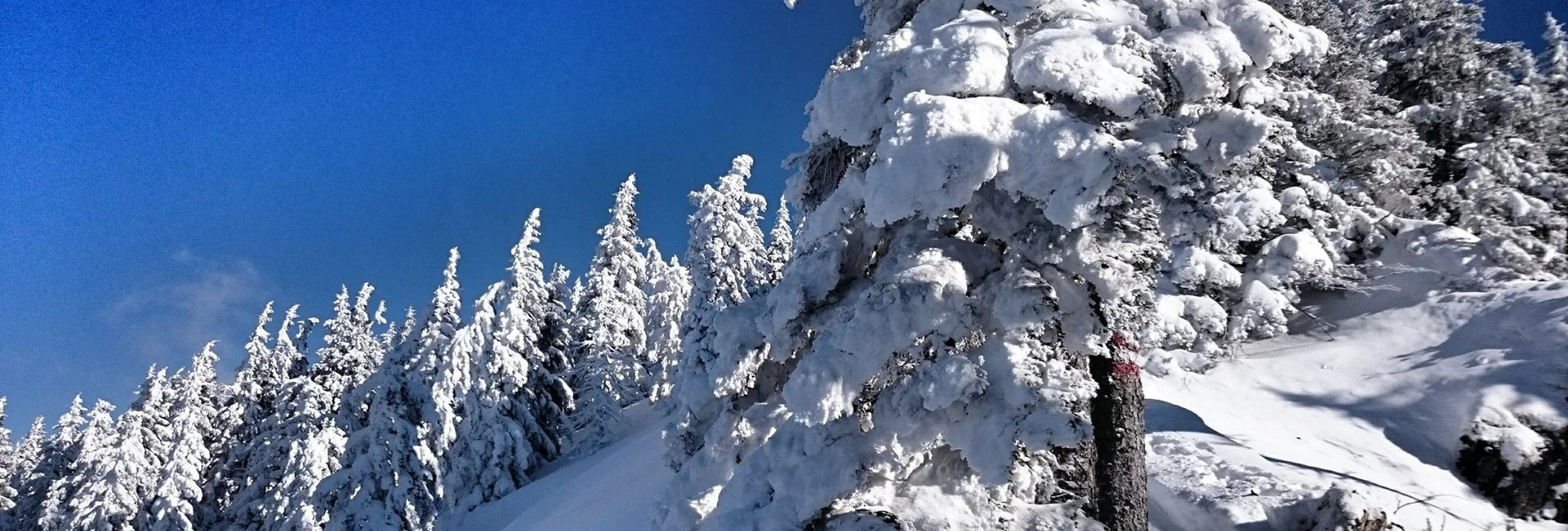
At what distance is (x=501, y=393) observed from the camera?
88.3 feet

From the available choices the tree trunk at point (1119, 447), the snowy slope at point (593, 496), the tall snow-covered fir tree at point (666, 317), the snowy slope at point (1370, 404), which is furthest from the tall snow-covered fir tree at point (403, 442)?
the tree trunk at point (1119, 447)

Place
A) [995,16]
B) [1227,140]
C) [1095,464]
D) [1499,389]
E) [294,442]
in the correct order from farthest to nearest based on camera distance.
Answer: [294,442], [1499,389], [995,16], [1095,464], [1227,140]

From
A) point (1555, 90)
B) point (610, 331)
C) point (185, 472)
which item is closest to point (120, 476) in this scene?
point (185, 472)

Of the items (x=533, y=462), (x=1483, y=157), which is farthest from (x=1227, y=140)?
(x=533, y=462)

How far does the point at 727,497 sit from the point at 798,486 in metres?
0.97

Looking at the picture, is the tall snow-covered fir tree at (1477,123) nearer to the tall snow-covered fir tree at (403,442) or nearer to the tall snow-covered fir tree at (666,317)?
the tall snow-covered fir tree at (666,317)

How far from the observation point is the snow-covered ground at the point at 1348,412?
956 cm

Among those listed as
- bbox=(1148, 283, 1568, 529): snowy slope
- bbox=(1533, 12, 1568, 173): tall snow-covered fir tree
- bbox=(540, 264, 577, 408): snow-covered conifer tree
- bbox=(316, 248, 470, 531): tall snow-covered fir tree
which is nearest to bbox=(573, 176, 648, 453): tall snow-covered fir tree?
bbox=(540, 264, 577, 408): snow-covered conifer tree

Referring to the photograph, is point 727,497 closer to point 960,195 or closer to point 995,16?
point 960,195

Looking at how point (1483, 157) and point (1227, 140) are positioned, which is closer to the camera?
point (1227, 140)

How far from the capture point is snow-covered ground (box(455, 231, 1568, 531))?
9562mm

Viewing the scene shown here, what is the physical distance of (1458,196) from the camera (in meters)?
19.1

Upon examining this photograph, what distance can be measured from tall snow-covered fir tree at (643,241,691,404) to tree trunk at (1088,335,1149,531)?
2880 centimetres

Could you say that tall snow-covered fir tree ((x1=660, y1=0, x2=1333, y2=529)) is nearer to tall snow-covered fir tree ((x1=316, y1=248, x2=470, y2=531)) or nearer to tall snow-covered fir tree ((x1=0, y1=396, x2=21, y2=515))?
tall snow-covered fir tree ((x1=316, y1=248, x2=470, y2=531))
